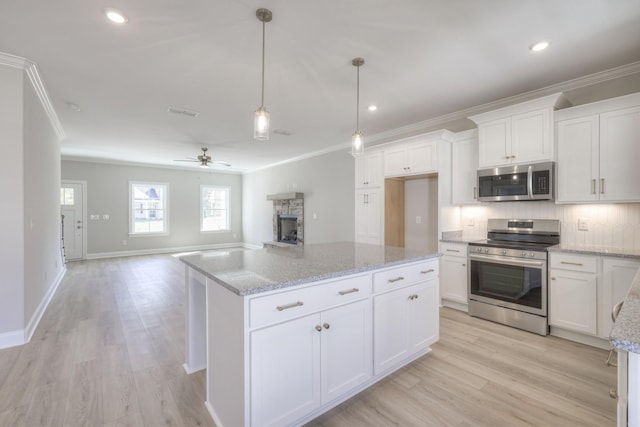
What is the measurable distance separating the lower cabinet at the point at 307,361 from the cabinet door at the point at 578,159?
2.62 m

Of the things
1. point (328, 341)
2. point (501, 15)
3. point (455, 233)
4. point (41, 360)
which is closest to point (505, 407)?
point (328, 341)

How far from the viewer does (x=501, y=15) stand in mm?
2121

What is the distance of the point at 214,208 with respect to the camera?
9.77m

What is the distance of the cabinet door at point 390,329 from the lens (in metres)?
2.12

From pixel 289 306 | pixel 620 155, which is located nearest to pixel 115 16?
pixel 289 306

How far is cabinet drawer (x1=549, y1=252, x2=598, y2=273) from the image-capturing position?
2725 mm

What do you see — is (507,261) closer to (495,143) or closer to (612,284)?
(612,284)

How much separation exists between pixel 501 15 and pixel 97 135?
6364 millimetres

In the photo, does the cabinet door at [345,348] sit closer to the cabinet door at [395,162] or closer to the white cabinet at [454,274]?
the white cabinet at [454,274]

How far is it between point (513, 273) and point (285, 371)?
110 inches

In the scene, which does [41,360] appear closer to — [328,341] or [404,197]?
[328,341]

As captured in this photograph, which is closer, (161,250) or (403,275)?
(403,275)

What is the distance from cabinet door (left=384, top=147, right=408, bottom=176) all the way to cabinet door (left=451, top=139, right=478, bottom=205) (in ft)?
2.18

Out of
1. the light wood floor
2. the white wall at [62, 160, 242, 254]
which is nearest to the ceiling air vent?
the light wood floor
